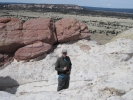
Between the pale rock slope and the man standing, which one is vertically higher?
the man standing

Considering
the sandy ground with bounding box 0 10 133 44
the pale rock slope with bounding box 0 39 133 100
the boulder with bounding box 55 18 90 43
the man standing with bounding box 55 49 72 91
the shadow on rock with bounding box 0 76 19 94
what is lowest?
the sandy ground with bounding box 0 10 133 44

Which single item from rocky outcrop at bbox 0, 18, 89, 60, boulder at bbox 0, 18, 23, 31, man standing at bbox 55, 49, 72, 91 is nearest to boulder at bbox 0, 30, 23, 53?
rocky outcrop at bbox 0, 18, 89, 60

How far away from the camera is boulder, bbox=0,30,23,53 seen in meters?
14.5

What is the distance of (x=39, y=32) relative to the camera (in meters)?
14.9

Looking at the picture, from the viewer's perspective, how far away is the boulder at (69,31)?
15.1 meters

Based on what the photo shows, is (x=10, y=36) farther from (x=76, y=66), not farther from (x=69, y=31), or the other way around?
(x=76, y=66)

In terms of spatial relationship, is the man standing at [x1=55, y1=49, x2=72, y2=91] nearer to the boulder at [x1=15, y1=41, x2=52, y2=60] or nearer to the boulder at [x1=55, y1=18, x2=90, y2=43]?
the boulder at [x1=15, y1=41, x2=52, y2=60]

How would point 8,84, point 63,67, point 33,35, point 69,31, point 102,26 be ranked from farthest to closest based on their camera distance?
point 102,26
point 69,31
point 33,35
point 8,84
point 63,67

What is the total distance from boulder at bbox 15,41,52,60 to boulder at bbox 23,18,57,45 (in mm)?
342

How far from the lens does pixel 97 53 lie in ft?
46.4

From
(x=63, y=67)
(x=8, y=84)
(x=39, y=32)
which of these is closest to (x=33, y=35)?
(x=39, y=32)

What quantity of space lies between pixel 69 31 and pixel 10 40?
127 inches

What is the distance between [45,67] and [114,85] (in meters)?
6.52

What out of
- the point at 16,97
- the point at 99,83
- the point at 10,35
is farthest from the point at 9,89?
the point at 99,83
